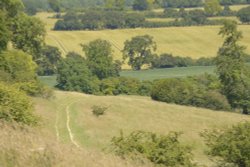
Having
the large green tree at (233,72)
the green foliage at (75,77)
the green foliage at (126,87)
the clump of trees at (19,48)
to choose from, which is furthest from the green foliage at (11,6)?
the green foliage at (75,77)

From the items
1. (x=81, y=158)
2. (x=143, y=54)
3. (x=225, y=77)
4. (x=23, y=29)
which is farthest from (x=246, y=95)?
(x=81, y=158)

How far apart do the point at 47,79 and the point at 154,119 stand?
55610mm

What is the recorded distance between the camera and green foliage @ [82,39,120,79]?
100625mm

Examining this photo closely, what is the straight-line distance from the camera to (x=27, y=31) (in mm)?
64062

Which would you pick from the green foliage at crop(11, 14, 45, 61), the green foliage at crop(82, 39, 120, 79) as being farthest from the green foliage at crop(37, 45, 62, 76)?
the green foliage at crop(11, 14, 45, 61)

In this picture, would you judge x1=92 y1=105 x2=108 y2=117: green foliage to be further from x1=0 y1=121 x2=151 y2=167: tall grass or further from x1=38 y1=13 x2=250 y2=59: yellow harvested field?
x1=38 y1=13 x2=250 y2=59: yellow harvested field

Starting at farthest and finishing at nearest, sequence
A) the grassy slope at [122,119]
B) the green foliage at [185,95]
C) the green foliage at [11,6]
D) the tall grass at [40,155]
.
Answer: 1. the green foliage at [185,95]
2. the green foliage at [11,6]
3. the grassy slope at [122,119]
4. the tall grass at [40,155]

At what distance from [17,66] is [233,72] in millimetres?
32478

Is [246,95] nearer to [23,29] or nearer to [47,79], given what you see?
[23,29]

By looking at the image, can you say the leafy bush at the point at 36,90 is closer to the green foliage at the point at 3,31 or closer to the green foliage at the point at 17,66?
the green foliage at the point at 17,66

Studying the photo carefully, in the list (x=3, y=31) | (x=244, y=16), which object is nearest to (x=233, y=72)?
(x=3, y=31)

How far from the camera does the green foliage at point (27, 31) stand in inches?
2500

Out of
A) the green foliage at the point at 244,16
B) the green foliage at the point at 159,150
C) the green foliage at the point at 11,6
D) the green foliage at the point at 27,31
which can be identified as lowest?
the green foliage at the point at 159,150

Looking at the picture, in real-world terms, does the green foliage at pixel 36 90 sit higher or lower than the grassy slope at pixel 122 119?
higher
